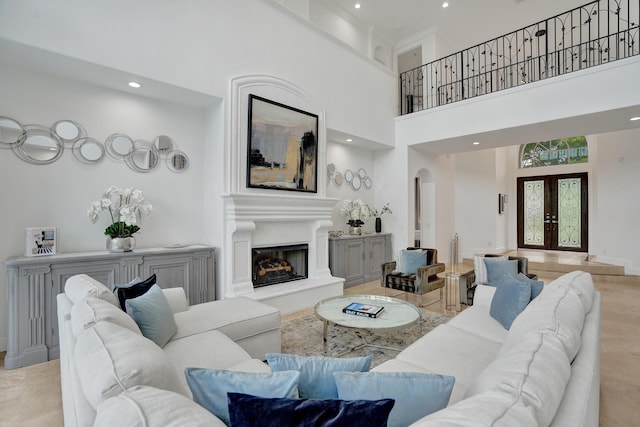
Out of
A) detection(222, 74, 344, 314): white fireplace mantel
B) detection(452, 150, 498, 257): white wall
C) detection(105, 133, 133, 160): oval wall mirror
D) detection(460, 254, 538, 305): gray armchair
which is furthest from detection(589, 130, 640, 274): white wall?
detection(105, 133, 133, 160): oval wall mirror

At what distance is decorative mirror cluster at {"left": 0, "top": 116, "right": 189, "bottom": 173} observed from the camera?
317cm

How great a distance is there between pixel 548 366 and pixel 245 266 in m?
3.59

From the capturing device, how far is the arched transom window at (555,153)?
27.6 feet

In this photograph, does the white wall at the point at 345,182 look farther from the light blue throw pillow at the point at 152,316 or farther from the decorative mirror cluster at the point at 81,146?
the light blue throw pillow at the point at 152,316

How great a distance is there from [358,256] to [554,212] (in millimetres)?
6755

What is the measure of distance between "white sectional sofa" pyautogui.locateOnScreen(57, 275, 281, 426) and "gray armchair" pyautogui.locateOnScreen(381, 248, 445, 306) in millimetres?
2269

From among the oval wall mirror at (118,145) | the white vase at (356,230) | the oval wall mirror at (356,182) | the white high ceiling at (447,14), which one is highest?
the white high ceiling at (447,14)

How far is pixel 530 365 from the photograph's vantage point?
101 centimetres

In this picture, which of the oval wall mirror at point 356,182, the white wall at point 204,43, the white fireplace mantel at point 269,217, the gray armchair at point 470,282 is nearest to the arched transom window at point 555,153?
the oval wall mirror at point 356,182

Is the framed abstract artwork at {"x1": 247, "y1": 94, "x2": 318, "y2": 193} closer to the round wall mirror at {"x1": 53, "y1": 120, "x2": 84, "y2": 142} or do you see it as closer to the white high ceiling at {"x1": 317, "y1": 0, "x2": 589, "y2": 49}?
→ the round wall mirror at {"x1": 53, "y1": 120, "x2": 84, "y2": 142}

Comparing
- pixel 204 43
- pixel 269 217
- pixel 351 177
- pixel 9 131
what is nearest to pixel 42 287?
pixel 9 131

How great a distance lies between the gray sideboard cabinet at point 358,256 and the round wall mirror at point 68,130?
3.87 meters

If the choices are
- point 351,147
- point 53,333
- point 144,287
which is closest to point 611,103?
point 351,147

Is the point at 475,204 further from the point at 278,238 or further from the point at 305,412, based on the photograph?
the point at 305,412
